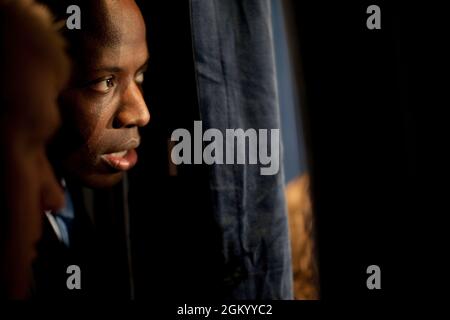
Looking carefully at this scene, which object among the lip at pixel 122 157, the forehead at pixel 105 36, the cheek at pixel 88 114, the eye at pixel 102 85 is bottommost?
the lip at pixel 122 157

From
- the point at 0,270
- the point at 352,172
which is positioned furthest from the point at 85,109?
the point at 352,172

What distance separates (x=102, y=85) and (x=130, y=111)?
0.24 ft

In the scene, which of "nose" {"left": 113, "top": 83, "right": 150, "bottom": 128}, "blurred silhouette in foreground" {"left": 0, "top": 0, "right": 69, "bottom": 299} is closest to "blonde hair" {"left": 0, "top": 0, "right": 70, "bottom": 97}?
"blurred silhouette in foreground" {"left": 0, "top": 0, "right": 69, "bottom": 299}

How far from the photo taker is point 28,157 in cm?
78

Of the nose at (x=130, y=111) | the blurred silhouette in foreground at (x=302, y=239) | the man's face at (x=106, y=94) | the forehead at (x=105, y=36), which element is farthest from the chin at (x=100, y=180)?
the blurred silhouette in foreground at (x=302, y=239)

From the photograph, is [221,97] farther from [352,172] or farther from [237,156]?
[352,172]

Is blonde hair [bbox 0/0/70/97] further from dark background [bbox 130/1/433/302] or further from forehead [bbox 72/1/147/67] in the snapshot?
dark background [bbox 130/1/433/302]

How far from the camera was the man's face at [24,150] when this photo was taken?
2.51 ft

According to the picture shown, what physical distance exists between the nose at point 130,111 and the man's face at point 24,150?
0.12 meters

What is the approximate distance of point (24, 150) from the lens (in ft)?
2.54

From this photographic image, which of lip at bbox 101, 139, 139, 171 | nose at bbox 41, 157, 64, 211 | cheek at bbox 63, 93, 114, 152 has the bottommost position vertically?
nose at bbox 41, 157, 64, 211

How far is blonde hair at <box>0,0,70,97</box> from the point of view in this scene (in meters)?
0.75

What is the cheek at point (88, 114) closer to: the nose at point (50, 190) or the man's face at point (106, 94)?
the man's face at point (106, 94)
